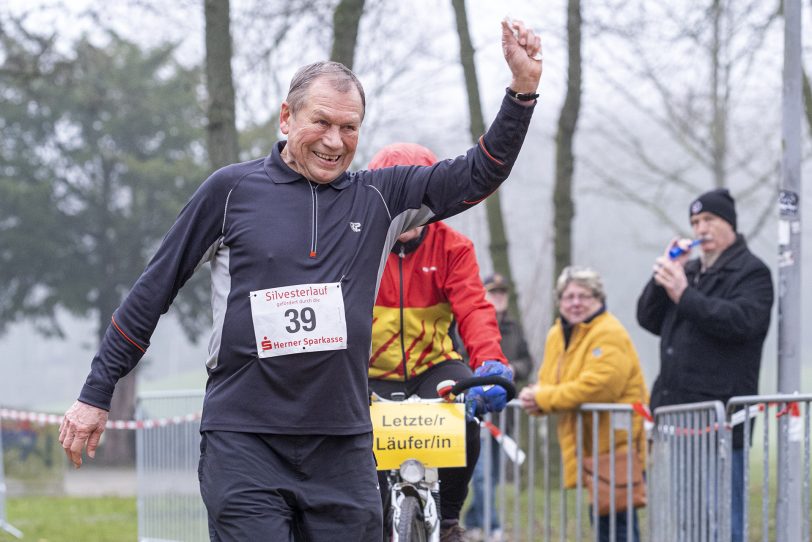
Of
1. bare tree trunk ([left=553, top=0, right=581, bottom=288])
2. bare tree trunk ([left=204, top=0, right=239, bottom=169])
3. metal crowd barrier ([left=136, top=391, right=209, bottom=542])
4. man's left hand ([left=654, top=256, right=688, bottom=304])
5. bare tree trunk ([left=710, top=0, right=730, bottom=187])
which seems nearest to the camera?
man's left hand ([left=654, top=256, right=688, bottom=304])

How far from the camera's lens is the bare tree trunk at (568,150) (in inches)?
559

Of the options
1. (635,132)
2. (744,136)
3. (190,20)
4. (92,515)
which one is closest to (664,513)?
(92,515)

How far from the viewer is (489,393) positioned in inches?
195

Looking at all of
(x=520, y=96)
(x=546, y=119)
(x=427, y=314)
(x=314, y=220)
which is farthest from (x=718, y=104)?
(x=314, y=220)

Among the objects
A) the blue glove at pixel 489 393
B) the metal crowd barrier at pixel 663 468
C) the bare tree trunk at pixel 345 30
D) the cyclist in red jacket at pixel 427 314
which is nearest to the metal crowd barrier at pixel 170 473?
the metal crowd barrier at pixel 663 468

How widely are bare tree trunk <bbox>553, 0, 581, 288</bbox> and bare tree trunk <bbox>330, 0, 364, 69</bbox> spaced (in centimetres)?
394

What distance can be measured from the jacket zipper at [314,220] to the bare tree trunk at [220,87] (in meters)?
6.57

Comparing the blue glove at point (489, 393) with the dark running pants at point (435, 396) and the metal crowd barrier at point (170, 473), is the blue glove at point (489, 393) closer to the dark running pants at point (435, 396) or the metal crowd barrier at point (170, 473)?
the dark running pants at point (435, 396)

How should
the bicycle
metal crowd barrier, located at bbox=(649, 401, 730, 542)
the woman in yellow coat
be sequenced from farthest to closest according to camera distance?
the woman in yellow coat, metal crowd barrier, located at bbox=(649, 401, 730, 542), the bicycle

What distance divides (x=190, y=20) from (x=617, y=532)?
50.7 ft

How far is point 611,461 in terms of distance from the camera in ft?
25.4

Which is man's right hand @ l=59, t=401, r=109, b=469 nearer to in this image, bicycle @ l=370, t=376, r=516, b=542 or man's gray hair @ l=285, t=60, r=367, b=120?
man's gray hair @ l=285, t=60, r=367, b=120

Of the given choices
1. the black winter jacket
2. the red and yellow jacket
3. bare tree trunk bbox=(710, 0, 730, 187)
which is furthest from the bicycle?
bare tree trunk bbox=(710, 0, 730, 187)

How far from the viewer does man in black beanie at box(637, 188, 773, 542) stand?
6.92m
